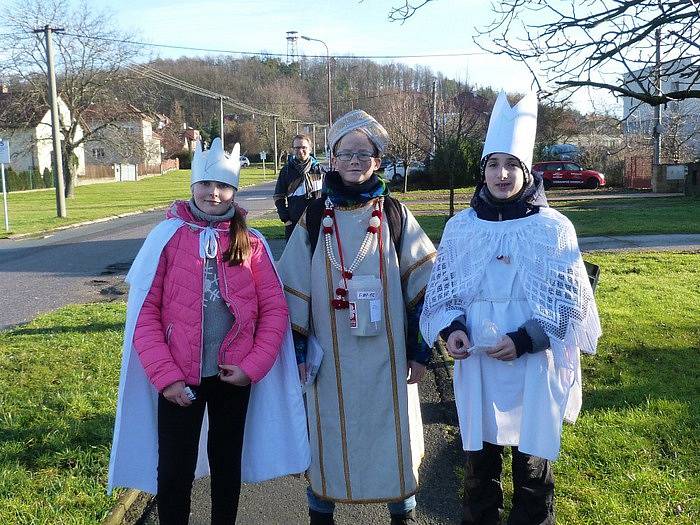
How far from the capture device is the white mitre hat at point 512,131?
2908 mm

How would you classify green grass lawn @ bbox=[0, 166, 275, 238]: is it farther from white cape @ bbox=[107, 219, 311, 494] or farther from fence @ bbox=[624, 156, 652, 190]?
fence @ bbox=[624, 156, 652, 190]

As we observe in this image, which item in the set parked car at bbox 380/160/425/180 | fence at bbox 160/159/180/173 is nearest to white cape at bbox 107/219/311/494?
parked car at bbox 380/160/425/180

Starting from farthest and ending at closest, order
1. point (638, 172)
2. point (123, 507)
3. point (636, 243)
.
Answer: point (638, 172)
point (636, 243)
point (123, 507)

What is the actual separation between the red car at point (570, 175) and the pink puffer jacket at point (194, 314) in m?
35.9

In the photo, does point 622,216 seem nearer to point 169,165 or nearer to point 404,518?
point 404,518

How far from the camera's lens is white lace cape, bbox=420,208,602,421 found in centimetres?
281

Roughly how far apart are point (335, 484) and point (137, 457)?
92 centimetres

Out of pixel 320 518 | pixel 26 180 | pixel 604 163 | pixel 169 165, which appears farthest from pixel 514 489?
pixel 169 165

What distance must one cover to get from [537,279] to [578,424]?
7.41ft

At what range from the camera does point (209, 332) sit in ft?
9.84

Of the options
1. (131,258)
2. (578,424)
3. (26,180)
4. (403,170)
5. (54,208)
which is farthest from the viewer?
(26,180)

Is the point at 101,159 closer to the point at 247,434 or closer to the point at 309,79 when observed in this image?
the point at 309,79

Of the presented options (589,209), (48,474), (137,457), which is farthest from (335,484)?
(589,209)

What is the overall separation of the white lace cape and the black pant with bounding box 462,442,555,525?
30cm
